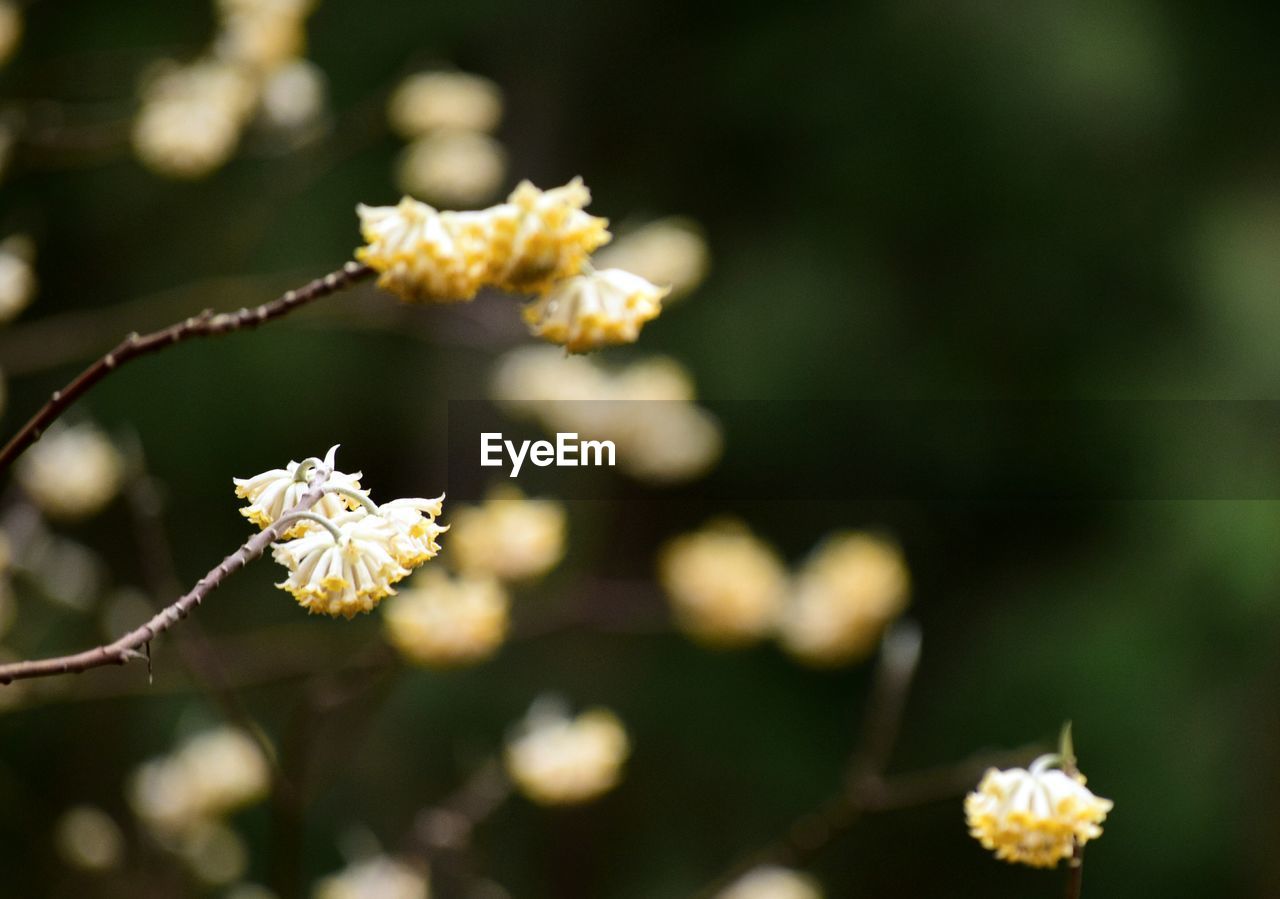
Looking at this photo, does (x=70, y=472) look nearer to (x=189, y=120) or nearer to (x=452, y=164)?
(x=189, y=120)

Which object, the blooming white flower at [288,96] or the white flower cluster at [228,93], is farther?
the blooming white flower at [288,96]

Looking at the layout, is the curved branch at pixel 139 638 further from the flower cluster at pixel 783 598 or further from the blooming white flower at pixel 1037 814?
the flower cluster at pixel 783 598

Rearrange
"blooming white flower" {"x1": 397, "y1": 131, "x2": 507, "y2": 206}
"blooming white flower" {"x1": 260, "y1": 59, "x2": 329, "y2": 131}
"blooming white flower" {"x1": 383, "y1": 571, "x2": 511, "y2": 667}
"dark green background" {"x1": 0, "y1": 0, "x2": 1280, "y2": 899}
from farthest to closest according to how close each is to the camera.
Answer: "dark green background" {"x1": 0, "y1": 0, "x2": 1280, "y2": 899} → "blooming white flower" {"x1": 397, "y1": 131, "x2": 507, "y2": 206} → "blooming white flower" {"x1": 260, "y1": 59, "x2": 329, "y2": 131} → "blooming white flower" {"x1": 383, "y1": 571, "x2": 511, "y2": 667}

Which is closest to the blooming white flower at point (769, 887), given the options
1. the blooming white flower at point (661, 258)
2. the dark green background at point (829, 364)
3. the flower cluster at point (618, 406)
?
the flower cluster at point (618, 406)

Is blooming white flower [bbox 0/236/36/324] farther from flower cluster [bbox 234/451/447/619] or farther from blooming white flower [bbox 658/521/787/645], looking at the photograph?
blooming white flower [bbox 658/521/787/645]

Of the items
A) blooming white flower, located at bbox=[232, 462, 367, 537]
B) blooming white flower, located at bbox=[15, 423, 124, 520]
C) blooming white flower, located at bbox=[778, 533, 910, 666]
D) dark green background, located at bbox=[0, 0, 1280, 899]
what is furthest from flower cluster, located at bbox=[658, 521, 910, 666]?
dark green background, located at bbox=[0, 0, 1280, 899]

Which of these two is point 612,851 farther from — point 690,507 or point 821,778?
point 690,507
